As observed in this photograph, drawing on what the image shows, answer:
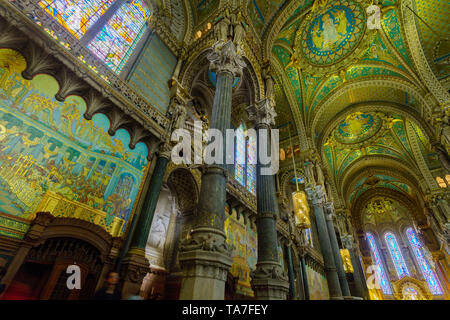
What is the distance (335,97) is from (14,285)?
15.3 meters

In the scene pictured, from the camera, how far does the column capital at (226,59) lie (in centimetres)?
570

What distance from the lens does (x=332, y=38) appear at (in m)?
11.7

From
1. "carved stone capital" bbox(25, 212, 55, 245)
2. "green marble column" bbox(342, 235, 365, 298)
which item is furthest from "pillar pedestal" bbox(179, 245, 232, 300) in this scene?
"green marble column" bbox(342, 235, 365, 298)

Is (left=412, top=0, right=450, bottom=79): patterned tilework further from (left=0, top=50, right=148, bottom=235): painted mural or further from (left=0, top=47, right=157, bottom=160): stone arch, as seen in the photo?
(left=0, top=50, right=148, bottom=235): painted mural

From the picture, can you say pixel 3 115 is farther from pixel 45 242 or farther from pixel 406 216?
pixel 406 216

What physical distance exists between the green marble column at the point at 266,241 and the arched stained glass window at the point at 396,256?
24.9m

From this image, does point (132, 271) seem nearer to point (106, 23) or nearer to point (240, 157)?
point (106, 23)

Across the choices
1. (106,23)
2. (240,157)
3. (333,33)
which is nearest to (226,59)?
(106,23)

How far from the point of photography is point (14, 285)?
368 centimetres

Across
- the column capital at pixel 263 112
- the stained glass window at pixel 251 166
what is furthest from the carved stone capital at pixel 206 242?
the stained glass window at pixel 251 166

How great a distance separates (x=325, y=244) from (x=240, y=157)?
5781 millimetres

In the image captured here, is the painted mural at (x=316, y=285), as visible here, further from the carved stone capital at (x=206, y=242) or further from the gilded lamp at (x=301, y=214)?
the carved stone capital at (x=206, y=242)

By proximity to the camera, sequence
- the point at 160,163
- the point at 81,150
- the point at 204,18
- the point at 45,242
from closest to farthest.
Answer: the point at 45,242 → the point at 81,150 → the point at 160,163 → the point at 204,18
